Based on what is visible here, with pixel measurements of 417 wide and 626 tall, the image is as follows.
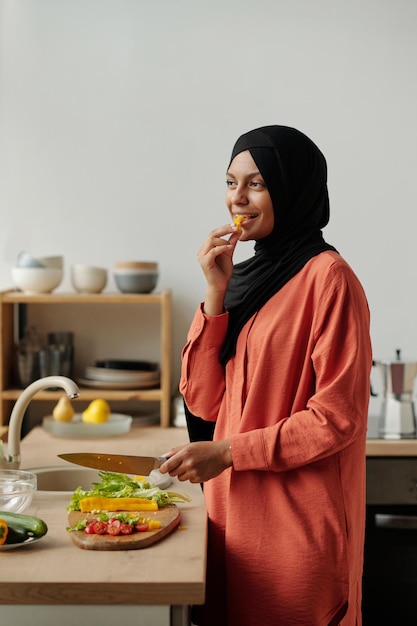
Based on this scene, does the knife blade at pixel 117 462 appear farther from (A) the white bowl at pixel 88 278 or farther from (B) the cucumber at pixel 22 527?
(A) the white bowl at pixel 88 278

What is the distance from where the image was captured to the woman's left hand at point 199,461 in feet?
5.76

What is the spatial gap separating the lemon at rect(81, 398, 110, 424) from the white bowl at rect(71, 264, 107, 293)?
1.39ft

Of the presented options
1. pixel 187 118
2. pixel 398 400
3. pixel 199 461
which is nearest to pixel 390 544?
pixel 398 400

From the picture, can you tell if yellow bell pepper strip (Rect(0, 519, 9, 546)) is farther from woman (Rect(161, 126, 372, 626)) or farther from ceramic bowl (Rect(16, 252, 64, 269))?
ceramic bowl (Rect(16, 252, 64, 269))

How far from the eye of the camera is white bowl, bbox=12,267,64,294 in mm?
3143

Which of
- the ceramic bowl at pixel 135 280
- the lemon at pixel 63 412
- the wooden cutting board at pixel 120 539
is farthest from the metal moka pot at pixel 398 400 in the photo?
the wooden cutting board at pixel 120 539

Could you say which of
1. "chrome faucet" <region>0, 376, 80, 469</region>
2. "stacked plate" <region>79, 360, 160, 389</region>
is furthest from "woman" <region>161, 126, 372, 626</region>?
"stacked plate" <region>79, 360, 160, 389</region>

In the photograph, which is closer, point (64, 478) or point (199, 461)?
point (199, 461)

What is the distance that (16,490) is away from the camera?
1.97 m

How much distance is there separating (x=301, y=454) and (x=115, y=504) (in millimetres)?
461

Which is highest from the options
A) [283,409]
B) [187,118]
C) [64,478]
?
[187,118]

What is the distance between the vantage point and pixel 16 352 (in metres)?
3.29

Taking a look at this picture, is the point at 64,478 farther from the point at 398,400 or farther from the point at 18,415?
the point at 398,400

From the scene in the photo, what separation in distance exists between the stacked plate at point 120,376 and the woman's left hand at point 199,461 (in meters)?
1.41
